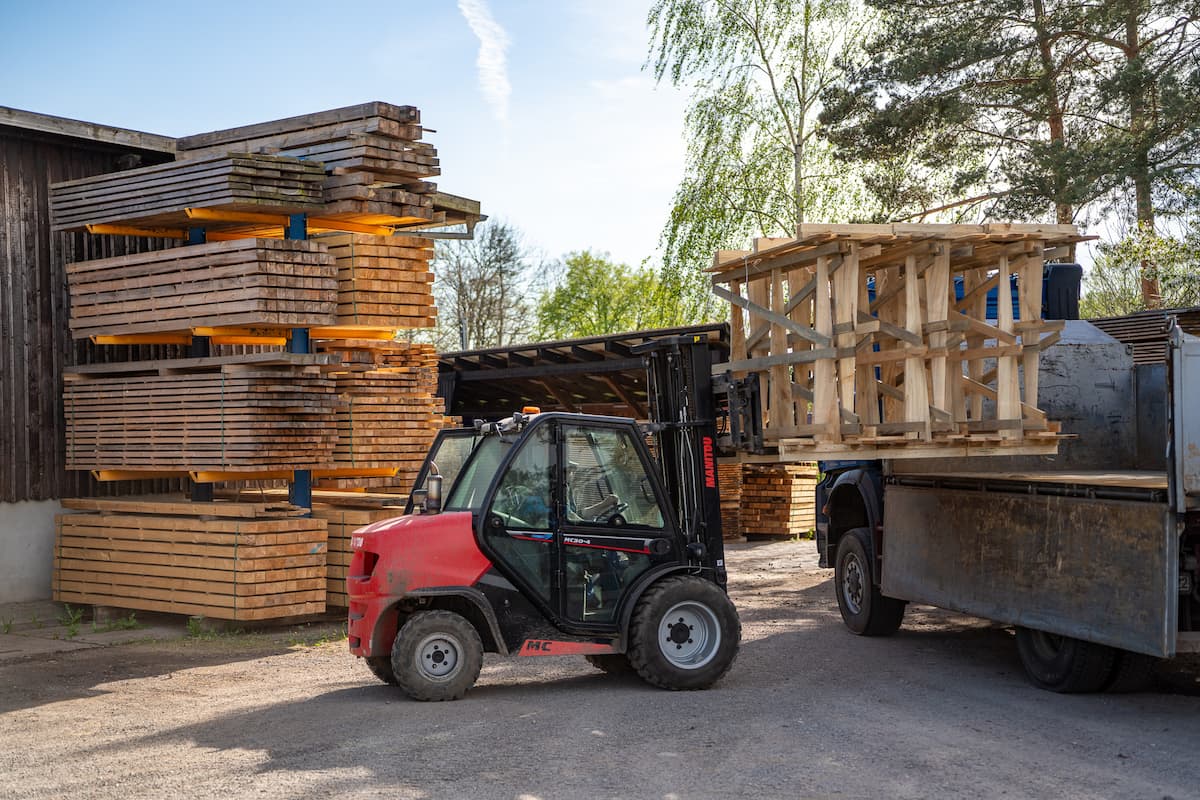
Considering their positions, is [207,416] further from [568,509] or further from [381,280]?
[568,509]

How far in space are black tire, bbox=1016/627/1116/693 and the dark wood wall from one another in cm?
1068

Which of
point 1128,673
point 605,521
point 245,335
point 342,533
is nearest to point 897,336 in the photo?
point 605,521

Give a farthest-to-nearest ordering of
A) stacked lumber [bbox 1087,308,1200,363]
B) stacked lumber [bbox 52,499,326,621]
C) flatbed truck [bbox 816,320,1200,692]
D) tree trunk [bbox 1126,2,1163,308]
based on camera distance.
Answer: tree trunk [bbox 1126,2,1163,308] < stacked lumber [bbox 1087,308,1200,363] < stacked lumber [bbox 52,499,326,621] < flatbed truck [bbox 816,320,1200,692]

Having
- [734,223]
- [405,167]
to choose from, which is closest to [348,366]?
[405,167]

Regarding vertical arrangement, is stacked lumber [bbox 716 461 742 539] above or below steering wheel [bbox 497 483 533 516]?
below

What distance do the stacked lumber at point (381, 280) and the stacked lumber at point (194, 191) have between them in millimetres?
600

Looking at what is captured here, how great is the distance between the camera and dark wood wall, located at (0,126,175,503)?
1387 centimetres

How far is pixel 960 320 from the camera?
29.9 ft

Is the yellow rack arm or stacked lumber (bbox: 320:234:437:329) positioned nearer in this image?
stacked lumber (bbox: 320:234:437:329)

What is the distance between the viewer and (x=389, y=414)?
14.5 m

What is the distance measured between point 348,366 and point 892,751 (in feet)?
24.9

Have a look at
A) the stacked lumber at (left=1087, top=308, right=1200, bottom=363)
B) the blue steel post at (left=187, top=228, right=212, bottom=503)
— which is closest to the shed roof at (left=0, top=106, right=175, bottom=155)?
the blue steel post at (left=187, top=228, right=212, bottom=503)

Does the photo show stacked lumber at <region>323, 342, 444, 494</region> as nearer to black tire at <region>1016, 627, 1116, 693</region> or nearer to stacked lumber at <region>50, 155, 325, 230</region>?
stacked lumber at <region>50, 155, 325, 230</region>

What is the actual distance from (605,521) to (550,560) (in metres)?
0.49
